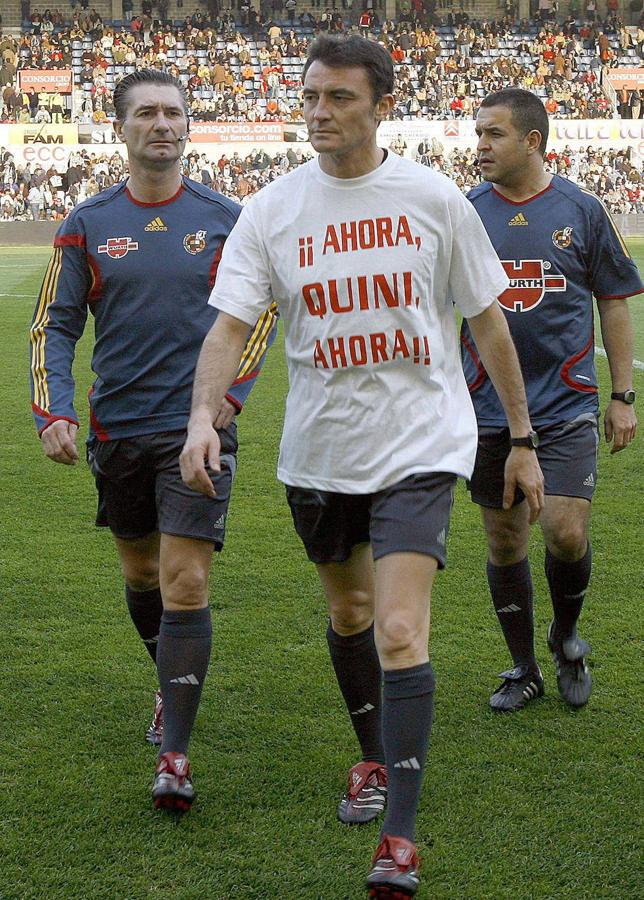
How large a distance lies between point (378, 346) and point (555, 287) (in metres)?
1.30

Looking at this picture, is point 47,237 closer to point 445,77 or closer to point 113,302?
point 445,77

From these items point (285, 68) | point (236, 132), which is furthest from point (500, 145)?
point (285, 68)

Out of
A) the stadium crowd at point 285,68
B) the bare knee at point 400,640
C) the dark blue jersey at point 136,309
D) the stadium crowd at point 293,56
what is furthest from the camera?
the stadium crowd at point 293,56

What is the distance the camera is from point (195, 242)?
144 inches

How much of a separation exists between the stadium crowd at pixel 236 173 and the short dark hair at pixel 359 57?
30.4m

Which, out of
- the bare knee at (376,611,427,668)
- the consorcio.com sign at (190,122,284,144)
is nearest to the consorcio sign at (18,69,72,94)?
the consorcio.com sign at (190,122,284,144)

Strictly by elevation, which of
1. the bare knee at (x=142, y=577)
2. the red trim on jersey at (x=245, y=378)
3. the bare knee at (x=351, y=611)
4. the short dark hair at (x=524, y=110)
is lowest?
the bare knee at (x=142, y=577)

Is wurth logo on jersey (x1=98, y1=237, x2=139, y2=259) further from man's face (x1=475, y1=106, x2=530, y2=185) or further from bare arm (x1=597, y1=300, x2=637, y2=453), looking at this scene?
bare arm (x1=597, y1=300, x2=637, y2=453)

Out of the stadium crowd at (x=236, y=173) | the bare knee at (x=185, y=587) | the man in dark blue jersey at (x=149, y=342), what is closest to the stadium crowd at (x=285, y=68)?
the stadium crowd at (x=236, y=173)

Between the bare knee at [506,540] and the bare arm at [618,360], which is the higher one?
the bare arm at [618,360]

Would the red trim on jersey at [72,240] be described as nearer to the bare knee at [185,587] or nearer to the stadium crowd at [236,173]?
the bare knee at [185,587]

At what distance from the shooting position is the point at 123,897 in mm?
2896

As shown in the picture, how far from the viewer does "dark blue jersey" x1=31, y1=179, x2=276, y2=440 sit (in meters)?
3.63

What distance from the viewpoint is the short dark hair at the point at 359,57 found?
298cm
